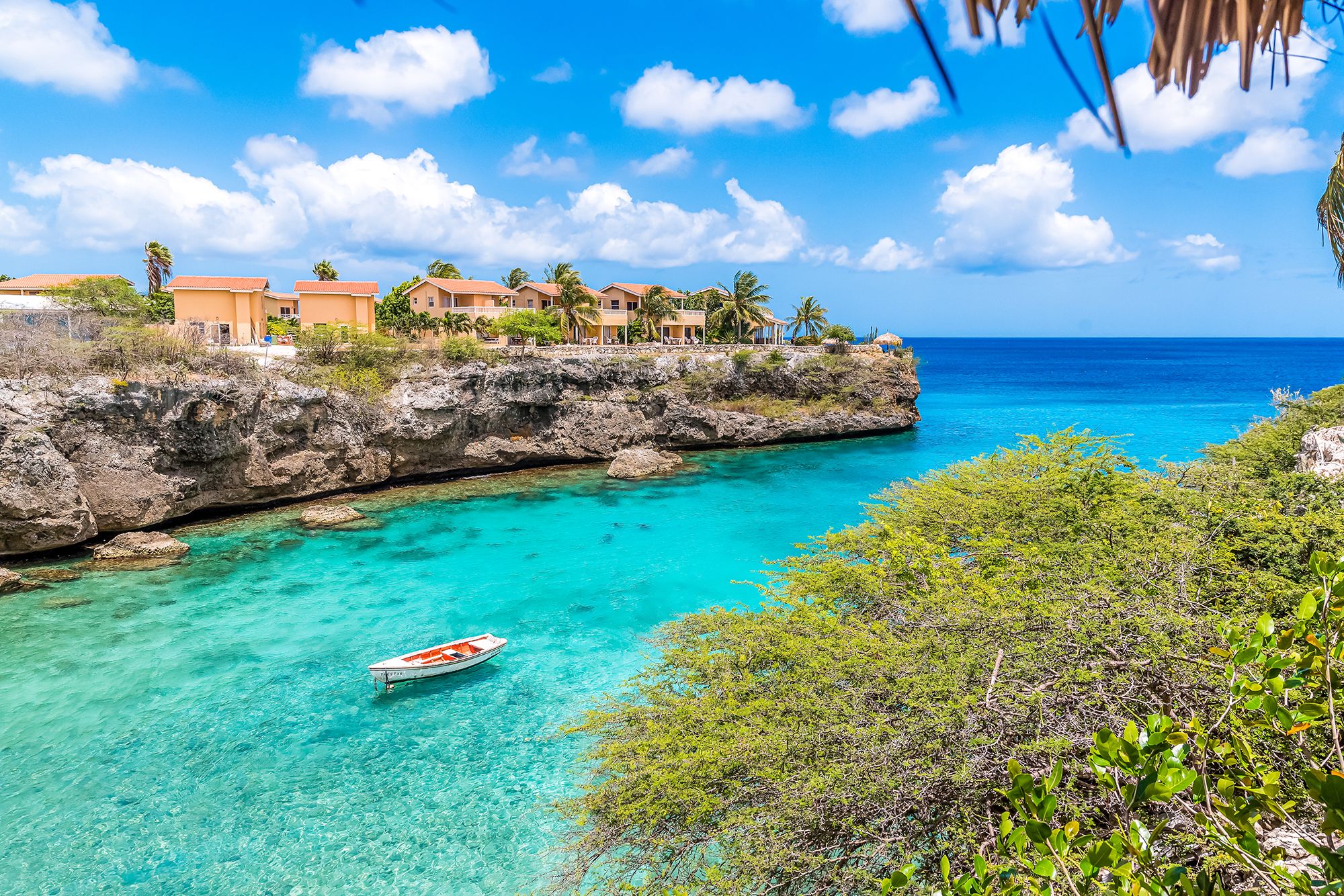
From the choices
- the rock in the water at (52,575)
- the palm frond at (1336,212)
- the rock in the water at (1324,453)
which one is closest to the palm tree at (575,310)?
the rock in the water at (52,575)

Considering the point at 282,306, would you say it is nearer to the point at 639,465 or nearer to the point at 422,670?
the point at 639,465

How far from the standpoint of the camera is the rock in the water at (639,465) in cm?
3516

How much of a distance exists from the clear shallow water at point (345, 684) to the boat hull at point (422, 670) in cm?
23

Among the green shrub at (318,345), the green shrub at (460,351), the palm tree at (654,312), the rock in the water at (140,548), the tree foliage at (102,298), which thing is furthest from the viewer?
the palm tree at (654,312)

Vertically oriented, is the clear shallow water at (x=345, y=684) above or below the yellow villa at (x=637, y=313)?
below

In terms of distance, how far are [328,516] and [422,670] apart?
14302 millimetres

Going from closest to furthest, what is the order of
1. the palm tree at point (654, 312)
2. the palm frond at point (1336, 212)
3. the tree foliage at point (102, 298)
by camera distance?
the palm frond at point (1336, 212) → the tree foliage at point (102, 298) → the palm tree at point (654, 312)

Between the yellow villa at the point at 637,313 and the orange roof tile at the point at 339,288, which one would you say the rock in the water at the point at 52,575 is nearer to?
the orange roof tile at the point at 339,288

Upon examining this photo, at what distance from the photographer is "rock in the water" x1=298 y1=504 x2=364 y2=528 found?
85.9ft

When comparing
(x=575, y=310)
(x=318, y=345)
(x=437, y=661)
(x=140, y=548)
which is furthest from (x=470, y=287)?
(x=437, y=661)

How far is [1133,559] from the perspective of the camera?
10.1m

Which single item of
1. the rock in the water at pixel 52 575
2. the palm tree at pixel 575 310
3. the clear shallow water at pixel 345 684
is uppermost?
the palm tree at pixel 575 310

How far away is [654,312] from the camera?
52469 mm

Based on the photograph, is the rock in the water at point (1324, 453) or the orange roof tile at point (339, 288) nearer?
the rock in the water at point (1324, 453)
